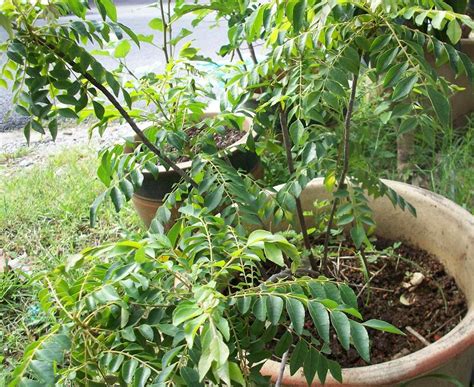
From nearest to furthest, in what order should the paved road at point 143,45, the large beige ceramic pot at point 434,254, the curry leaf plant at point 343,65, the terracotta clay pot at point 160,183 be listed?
the curry leaf plant at point 343,65, the large beige ceramic pot at point 434,254, the terracotta clay pot at point 160,183, the paved road at point 143,45

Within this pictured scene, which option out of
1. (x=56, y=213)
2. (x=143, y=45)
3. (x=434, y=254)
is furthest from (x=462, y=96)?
(x=143, y=45)

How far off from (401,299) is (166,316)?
0.86 metres

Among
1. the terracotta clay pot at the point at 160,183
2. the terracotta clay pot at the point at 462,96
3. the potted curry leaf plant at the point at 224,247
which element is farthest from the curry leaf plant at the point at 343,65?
the terracotta clay pot at the point at 462,96

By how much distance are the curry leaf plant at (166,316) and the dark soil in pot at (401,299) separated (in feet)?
1.61

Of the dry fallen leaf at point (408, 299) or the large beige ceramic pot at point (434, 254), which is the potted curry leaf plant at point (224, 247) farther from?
the dry fallen leaf at point (408, 299)

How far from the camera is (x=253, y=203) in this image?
48.0 inches

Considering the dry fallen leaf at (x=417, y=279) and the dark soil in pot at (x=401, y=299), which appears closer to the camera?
the dark soil in pot at (x=401, y=299)

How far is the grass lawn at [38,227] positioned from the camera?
208 centimetres

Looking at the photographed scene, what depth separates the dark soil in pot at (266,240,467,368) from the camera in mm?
1394

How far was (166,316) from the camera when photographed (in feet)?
3.03

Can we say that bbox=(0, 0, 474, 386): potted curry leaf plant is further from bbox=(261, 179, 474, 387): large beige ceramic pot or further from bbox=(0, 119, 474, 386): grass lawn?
bbox=(0, 119, 474, 386): grass lawn

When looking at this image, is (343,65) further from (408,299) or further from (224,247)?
(408,299)

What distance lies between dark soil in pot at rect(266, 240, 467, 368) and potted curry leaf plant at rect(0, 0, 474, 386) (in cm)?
6

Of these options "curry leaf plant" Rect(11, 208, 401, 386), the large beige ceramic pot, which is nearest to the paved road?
the large beige ceramic pot
